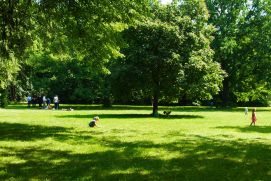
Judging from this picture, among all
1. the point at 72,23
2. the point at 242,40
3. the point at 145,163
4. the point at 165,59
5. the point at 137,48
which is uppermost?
the point at 242,40

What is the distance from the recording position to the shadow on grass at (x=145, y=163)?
1031 centimetres

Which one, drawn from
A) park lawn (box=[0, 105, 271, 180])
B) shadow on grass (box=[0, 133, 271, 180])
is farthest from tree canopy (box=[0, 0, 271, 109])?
shadow on grass (box=[0, 133, 271, 180])

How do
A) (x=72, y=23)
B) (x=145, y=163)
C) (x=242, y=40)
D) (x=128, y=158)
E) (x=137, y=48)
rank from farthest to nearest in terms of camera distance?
(x=242, y=40), (x=137, y=48), (x=72, y=23), (x=128, y=158), (x=145, y=163)

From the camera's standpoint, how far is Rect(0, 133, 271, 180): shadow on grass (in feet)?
33.8

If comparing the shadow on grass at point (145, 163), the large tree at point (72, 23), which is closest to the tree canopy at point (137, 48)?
the large tree at point (72, 23)

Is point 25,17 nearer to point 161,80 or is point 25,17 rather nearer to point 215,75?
point 161,80

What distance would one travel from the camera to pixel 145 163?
12.0 m

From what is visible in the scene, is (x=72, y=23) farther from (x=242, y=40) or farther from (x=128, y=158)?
(x=242, y=40)

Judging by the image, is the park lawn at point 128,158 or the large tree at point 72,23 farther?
the large tree at point 72,23

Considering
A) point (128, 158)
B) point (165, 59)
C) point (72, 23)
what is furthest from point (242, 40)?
point (128, 158)

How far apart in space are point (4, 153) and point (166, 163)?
5.20 metres

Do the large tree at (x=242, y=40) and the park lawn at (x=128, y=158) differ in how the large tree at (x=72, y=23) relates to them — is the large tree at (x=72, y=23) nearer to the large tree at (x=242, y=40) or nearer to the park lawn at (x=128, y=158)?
the park lawn at (x=128, y=158)

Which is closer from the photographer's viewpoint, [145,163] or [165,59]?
[145,163]

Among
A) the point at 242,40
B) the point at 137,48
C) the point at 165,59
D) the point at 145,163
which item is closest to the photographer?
the point at 145,163
